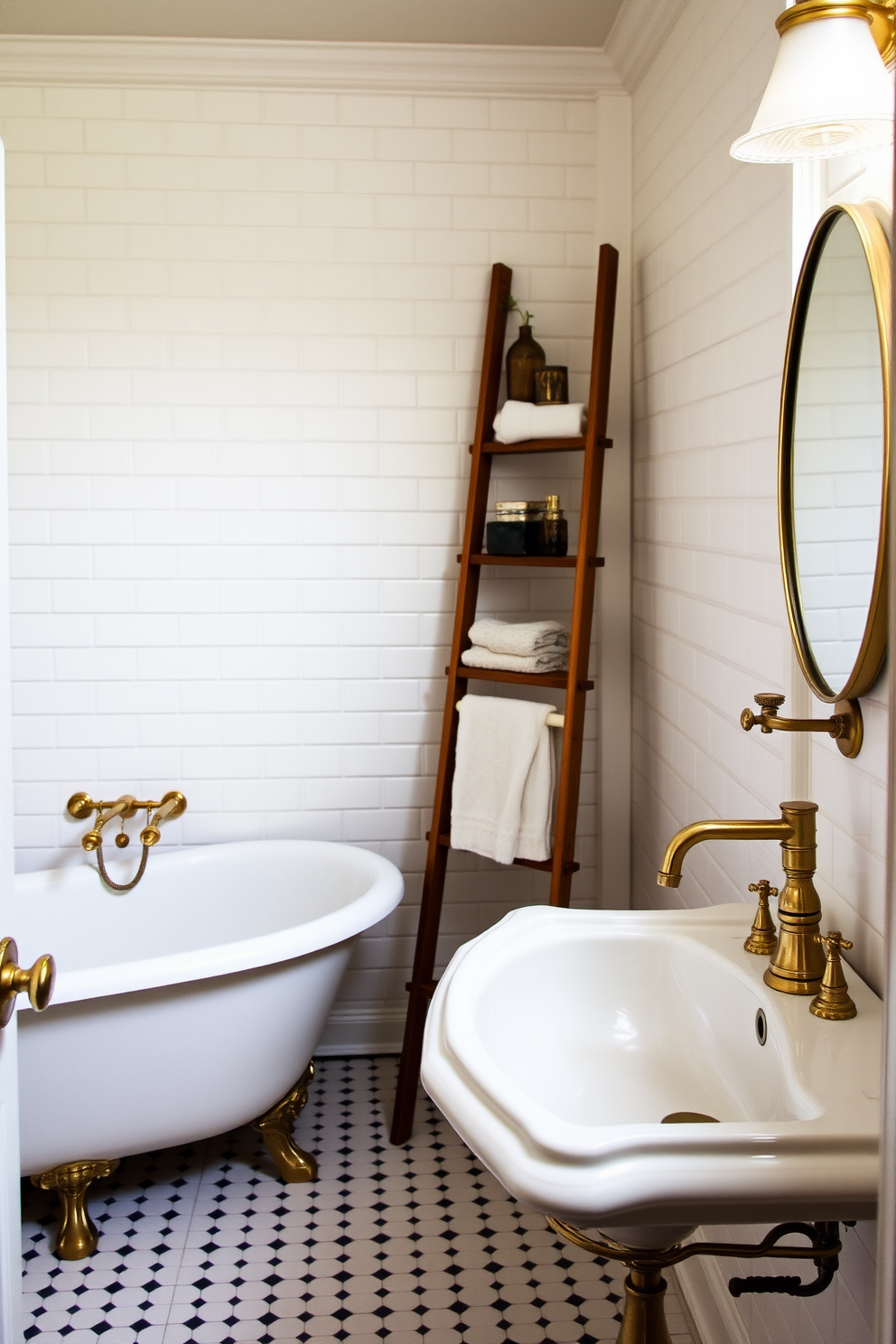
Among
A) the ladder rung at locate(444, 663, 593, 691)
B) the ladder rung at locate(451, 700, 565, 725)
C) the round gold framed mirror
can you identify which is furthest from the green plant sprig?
the round gold framed mirror

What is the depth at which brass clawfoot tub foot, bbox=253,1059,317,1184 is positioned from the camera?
275cm

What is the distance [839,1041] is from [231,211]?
270 cm

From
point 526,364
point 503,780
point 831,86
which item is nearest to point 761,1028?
point 831,86

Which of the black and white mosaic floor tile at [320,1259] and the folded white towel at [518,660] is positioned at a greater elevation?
the folded white towel at [518,660]

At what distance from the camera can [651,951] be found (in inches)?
69.4

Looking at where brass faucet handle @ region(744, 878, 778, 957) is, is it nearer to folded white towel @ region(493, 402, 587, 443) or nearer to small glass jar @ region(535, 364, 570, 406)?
folded white towel @ region(493, 402, 587, 443)

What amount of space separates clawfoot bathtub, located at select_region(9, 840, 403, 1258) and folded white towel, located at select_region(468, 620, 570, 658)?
2.12ft

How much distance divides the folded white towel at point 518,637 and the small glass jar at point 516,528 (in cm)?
20

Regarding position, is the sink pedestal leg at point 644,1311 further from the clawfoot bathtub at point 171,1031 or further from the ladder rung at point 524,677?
the ladder rung at point 524,677

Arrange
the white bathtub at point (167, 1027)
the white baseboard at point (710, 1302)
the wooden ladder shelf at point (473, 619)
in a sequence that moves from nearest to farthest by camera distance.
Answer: the white baseboard at point (710, 1302)
the white bathtub at point (167, 1027)
the wooden ladder shelf at point (473, 619)

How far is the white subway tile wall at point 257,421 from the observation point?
124 inches

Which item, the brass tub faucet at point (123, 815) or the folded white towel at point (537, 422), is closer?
the folded white towel at point (537, 422)

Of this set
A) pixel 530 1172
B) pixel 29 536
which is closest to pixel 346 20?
pixel 29 536

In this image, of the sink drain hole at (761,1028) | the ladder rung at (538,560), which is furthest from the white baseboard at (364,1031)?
the sink drain hole at (761,1028)
